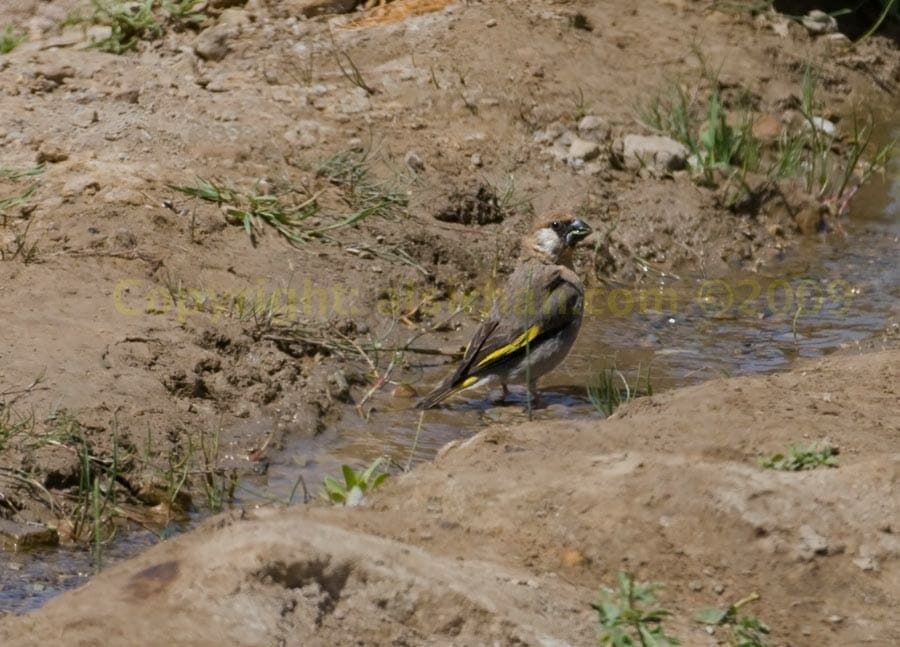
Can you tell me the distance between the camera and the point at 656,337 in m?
8.26

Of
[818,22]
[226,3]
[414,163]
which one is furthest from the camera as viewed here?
[818,22]

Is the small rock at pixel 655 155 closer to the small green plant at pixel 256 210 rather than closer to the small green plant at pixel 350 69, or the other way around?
the small green plant at pixel 350 69

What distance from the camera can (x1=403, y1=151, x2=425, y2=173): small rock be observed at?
8820 millimetres

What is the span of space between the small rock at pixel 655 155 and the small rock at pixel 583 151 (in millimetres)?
213

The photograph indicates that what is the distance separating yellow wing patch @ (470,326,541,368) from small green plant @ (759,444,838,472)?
2.83m

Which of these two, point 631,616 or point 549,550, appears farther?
point 549,550

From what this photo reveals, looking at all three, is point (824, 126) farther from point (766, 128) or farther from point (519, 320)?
point (519, 320)

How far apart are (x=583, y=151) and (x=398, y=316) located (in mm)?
1988

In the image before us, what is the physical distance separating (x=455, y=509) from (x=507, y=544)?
19 centimetres

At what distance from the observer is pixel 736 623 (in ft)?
13.5

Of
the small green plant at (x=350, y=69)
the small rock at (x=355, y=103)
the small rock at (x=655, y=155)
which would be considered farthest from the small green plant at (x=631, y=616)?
the small green plant at (x=350, y=69)

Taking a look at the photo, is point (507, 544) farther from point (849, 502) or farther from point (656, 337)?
point (656, 337)

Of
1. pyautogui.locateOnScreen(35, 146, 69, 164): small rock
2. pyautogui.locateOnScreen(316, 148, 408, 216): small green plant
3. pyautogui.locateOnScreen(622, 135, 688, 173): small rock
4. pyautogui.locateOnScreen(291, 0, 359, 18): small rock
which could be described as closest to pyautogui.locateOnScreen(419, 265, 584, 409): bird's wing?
pyautogui.locateOnScreen(316, 148, 408, 216): small green plant

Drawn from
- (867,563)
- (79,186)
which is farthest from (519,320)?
(867,563)
